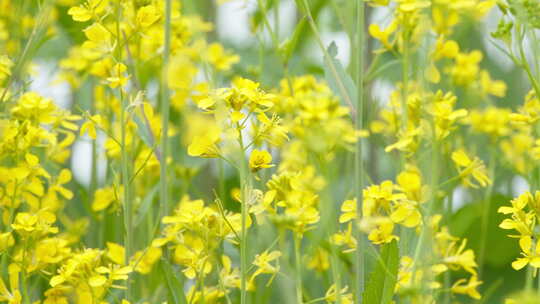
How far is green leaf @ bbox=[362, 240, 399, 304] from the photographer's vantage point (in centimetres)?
64

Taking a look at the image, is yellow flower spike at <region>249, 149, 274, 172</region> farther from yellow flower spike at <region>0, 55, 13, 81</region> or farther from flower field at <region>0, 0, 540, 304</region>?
yellow flower spike at <region>0, 55, 13, 81</region>

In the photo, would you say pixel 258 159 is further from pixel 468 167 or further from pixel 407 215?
pixel 468 167

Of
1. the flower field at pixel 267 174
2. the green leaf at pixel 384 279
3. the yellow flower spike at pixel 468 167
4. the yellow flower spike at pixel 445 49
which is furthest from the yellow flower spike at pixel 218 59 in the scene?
the green leaf at pixel 384 279

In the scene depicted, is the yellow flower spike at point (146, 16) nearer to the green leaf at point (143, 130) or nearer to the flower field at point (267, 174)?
the flower field at point (267, 174)

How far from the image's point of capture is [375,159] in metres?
1.46

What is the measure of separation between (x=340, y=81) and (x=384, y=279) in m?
0.19

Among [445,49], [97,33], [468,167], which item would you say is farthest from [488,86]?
[97,33]

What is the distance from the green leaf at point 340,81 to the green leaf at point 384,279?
0.44 ft

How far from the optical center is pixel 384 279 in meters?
0.66

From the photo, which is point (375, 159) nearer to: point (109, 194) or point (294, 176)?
point (109, 194)

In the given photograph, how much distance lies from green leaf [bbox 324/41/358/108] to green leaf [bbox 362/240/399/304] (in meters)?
0.13

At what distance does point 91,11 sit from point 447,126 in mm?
359

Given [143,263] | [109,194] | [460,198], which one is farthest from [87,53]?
[460,198]

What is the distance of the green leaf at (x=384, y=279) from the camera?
64cm
